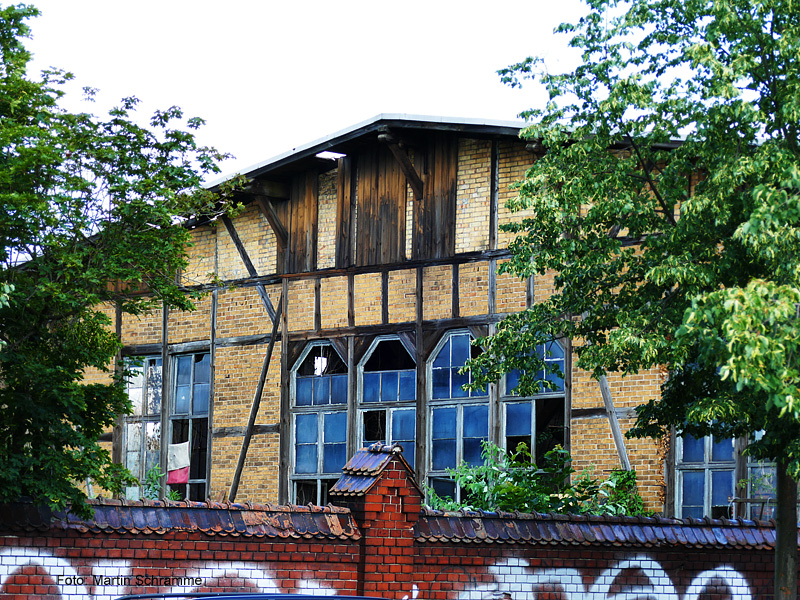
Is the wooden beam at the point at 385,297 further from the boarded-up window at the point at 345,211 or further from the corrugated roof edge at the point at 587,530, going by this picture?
the corrugated roof edge at the point at 587,530

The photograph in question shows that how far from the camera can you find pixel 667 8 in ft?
34.2

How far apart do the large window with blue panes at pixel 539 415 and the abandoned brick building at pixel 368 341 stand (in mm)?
24

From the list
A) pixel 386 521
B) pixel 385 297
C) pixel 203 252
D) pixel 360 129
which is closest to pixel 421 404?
pixel 385 297

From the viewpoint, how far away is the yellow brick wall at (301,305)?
18125 mm

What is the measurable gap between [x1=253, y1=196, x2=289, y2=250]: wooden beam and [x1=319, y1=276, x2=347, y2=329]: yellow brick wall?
114 cm

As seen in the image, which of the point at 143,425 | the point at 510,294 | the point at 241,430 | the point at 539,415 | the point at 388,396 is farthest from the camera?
the point at 143,425

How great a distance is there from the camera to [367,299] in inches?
688

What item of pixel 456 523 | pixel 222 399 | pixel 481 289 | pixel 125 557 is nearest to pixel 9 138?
pixel 125 557

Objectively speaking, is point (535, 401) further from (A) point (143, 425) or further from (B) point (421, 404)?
(A) point (143, 425)

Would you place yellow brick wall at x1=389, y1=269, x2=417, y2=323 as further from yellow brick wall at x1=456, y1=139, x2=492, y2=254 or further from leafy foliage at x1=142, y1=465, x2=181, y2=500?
leafy foliage at x1=142, y1=465, x2=181, y2=500

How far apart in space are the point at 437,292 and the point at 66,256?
7.93 metres

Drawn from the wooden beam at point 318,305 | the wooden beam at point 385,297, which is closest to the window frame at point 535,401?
the wooden beam at point 385,297

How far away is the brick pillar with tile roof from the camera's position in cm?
998

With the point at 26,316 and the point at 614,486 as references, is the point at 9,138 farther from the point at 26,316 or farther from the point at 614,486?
the point at 614,486
